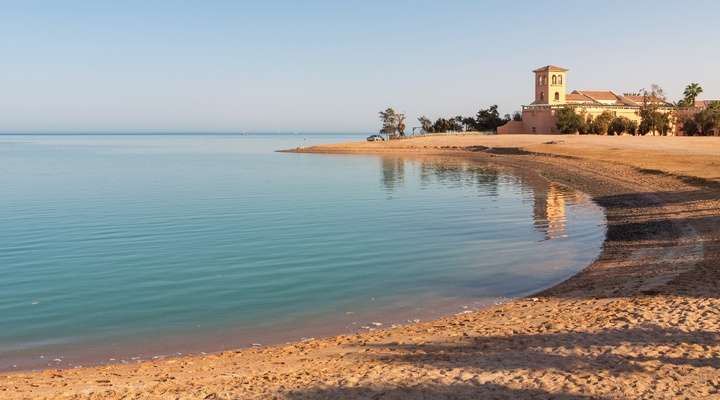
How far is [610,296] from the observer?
1248 centimetres

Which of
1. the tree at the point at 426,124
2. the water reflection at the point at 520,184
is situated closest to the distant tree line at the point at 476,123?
the tree at the point at 426,124

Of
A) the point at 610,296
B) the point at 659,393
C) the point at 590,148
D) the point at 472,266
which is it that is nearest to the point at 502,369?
the point at 659,393

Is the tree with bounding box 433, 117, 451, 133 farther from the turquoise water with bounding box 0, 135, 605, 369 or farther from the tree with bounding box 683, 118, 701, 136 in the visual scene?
the turquoise water with bounding box 0, 135, 605, 369

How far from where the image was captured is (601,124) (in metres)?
95.9

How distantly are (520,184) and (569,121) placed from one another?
59.0 meters

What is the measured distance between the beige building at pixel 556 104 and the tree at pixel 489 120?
6420mm

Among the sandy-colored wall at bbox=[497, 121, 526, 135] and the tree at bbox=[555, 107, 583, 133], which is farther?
the sandy-colored wall at bbox=[497, 121, 526, 135]

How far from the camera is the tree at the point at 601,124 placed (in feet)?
315

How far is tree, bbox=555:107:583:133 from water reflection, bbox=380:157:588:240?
39.5 meters

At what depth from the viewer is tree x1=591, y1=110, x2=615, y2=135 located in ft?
315

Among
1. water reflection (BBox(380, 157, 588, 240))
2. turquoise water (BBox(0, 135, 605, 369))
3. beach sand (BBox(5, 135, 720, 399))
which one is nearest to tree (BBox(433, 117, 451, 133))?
water reflection (BBox(380, 157, 588, 240))

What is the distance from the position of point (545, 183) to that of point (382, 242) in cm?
2540

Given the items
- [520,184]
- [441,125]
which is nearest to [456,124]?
[441,125]

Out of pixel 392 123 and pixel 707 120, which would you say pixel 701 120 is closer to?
pixel 707 120
